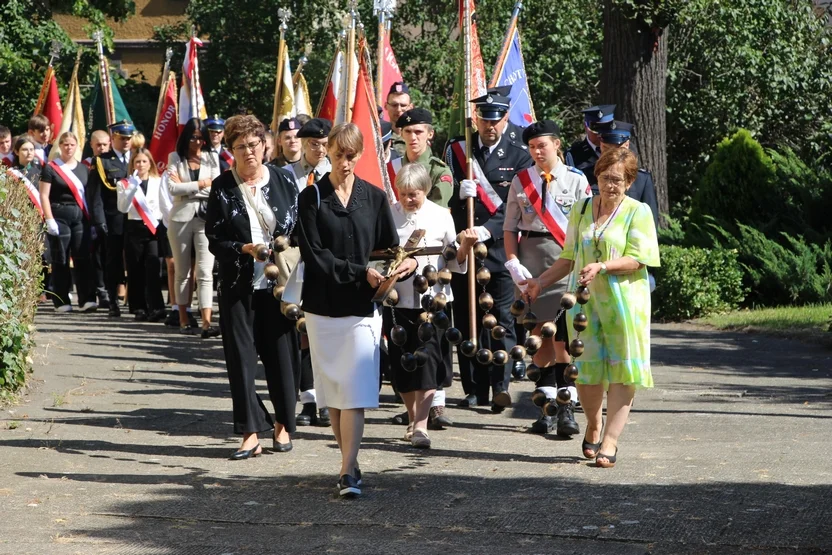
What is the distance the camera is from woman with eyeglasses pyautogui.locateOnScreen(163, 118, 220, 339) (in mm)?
12602

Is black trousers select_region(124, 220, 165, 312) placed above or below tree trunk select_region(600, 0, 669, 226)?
below

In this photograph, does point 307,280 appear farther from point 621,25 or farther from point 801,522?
point 621,25

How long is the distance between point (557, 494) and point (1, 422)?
393 centimetres

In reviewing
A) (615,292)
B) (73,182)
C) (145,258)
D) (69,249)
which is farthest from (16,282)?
(69,249)

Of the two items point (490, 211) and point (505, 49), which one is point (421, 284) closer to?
point (490, 211)

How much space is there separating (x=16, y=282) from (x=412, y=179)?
3129mm

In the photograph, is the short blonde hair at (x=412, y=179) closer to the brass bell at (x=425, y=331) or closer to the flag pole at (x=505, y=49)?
the brass bell at (x=425, y=331)

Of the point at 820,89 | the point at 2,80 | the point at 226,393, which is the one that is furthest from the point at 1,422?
the point at 2,80

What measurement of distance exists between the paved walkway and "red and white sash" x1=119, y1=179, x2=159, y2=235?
372 cm

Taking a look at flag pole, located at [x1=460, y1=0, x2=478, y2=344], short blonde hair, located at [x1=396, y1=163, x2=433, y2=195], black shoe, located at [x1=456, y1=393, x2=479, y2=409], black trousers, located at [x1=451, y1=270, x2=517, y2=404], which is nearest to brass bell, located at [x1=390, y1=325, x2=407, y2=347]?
flag pole, located at [x1=460, y1=0, x2=478, y2=344]

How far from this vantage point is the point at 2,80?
1006 inches

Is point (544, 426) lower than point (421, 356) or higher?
lower

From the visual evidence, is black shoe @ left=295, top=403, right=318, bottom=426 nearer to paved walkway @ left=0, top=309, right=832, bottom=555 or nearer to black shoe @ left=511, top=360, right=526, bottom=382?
paved walkway @ left=0, top=309, right=832, bottom=555

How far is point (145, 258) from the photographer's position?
14.6 meters
